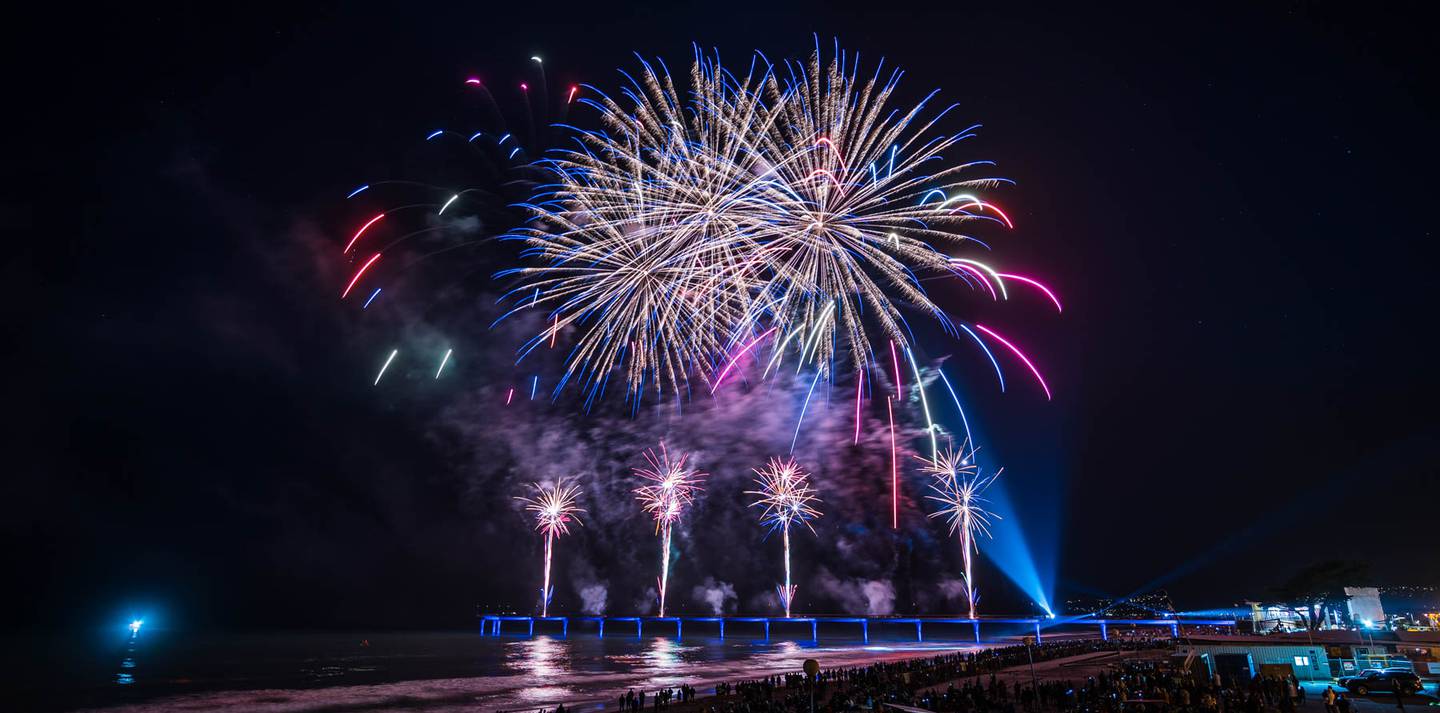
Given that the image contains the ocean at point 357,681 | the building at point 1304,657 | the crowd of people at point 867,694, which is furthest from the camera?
the ocean at point 357,681

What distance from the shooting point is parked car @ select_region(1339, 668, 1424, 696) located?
78.7 ft

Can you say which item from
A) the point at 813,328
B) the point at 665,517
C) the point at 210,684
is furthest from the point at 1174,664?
the point at 210,684

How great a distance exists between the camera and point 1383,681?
24.4 metres

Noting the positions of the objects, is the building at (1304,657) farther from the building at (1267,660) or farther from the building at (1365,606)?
the building at (1365,606)

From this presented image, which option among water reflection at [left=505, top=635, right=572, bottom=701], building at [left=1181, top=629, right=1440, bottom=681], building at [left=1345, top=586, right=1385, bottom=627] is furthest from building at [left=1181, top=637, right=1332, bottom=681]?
building at [left=1345, top=586, right=1385, bottom=627]

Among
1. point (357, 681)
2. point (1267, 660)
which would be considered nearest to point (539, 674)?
point (357, 681)

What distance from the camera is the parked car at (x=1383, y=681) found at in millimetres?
24000

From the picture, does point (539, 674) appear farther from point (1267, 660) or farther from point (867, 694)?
point (1267, 660)

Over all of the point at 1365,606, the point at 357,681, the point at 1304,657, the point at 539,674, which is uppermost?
the point at 1304,657

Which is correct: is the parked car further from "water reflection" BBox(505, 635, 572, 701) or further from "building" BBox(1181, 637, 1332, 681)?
"water reflection" BBox(505, 635, 572, 701)

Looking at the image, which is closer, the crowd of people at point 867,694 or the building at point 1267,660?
the crowd of people at point 867,694

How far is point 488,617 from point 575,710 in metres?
175

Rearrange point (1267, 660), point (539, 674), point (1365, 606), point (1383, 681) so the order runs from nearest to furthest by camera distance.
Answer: point (1383, 681) < point (1267, 660) < point (1365, 606) < point (539, 674)

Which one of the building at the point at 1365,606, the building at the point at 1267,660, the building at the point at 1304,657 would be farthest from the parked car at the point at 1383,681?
the building at the point at 1365,606
